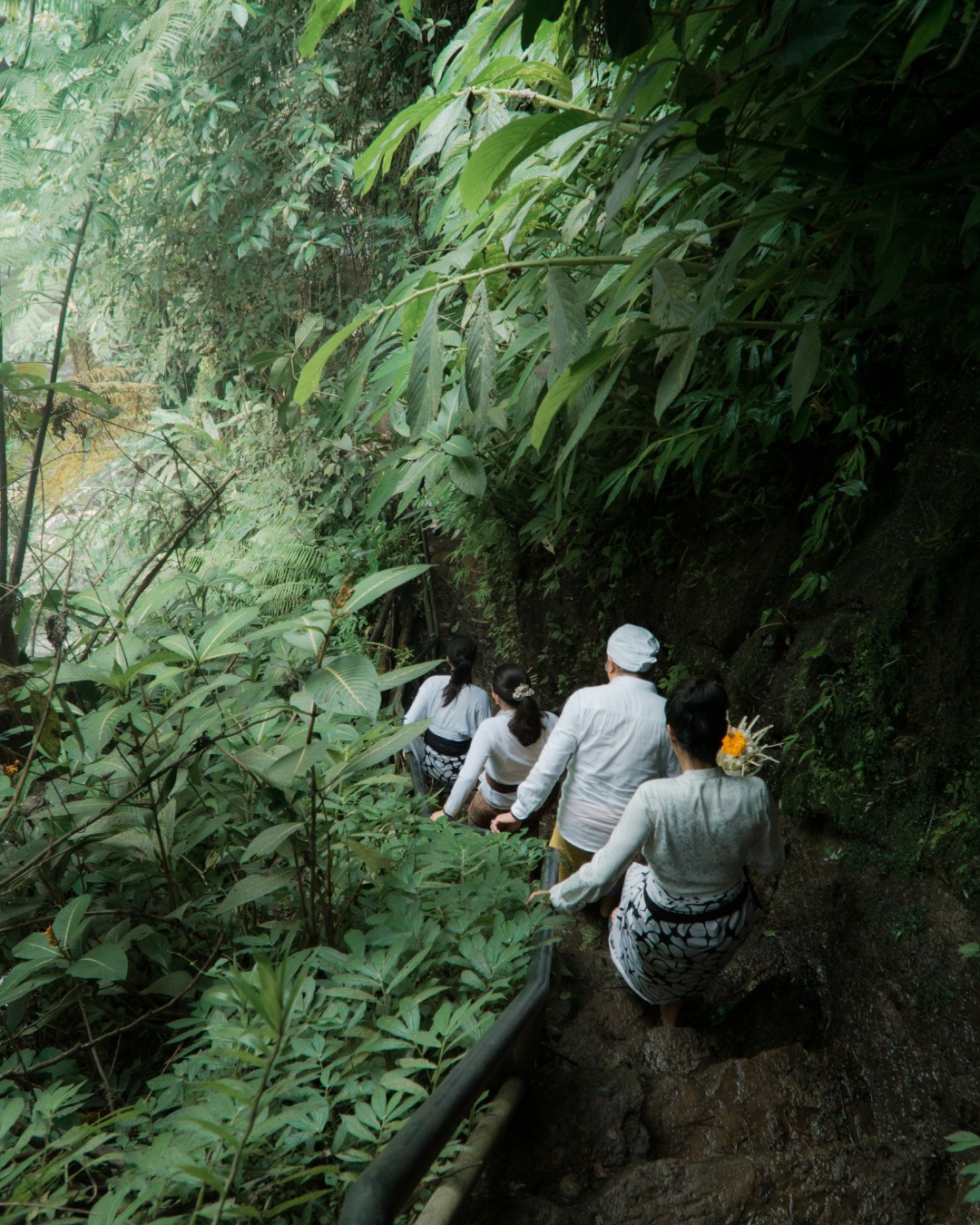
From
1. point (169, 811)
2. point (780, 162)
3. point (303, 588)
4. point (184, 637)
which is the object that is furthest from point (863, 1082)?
point (303, 588)

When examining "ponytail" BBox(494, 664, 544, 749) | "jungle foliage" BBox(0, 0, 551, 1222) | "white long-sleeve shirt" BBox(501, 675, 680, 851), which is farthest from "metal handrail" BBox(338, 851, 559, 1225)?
"ponytail" BBox(494, 664, 544, 749)

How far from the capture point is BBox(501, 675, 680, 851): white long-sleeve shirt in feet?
10.6

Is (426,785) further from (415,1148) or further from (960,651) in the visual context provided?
(415,1148)

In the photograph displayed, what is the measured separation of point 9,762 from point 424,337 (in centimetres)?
195

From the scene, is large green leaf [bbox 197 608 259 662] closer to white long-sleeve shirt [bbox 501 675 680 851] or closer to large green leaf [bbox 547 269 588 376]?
large green leaf [bbox 547 269 588 376]

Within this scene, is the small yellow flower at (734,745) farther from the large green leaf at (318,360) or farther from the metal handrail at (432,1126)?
the large green leaf at (318,360)

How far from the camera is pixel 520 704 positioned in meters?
3.84

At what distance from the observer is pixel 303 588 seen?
615 cm

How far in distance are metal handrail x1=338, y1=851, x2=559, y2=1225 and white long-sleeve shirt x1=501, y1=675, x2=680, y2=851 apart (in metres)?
1.41

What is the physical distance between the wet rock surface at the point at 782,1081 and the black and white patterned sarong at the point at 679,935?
0.22m

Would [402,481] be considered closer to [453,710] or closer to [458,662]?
[458,662]

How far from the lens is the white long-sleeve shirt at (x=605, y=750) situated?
3227 mm

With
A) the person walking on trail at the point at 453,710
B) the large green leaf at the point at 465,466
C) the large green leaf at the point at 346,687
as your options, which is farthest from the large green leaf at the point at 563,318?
the person walking on trail at the point at 453,710

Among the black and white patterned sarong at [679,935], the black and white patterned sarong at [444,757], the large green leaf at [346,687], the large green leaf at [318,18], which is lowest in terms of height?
the black and white patterned sarong at [444,757]
